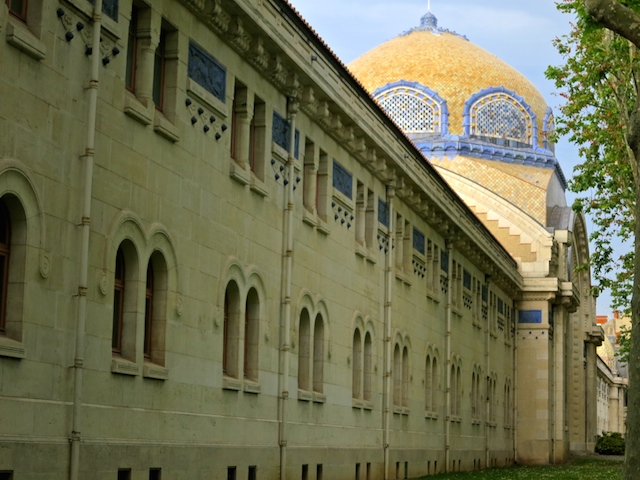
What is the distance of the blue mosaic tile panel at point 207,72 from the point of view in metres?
20.5

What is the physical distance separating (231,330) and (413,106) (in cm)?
4722

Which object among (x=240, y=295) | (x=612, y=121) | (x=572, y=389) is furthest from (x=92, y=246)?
(x=572, y=389)

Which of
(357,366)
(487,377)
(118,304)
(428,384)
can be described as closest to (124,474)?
(118,304)

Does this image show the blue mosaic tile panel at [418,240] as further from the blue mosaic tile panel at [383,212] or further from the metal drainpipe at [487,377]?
the metal drainpipe at [487,377]

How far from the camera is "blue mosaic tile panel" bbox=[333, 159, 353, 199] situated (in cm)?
2928

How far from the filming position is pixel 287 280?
81.7 feet

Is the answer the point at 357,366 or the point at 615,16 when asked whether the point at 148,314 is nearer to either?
the point at 615,16

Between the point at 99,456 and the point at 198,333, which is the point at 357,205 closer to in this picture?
the point at 198,333

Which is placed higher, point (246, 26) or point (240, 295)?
point (246, 26)

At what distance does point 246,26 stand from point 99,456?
8743 millimetres

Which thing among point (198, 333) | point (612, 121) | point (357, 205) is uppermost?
point (612, 121)

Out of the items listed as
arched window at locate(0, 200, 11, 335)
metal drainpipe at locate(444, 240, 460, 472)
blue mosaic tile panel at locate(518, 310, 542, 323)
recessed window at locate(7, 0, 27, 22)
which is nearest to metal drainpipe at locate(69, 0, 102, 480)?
arched window at locate(0, 200, 11, 335)

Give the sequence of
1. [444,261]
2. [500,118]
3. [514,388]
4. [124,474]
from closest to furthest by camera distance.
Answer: [124,474], [444,261], [514,388], [500,118]

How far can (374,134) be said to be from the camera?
101 ft
